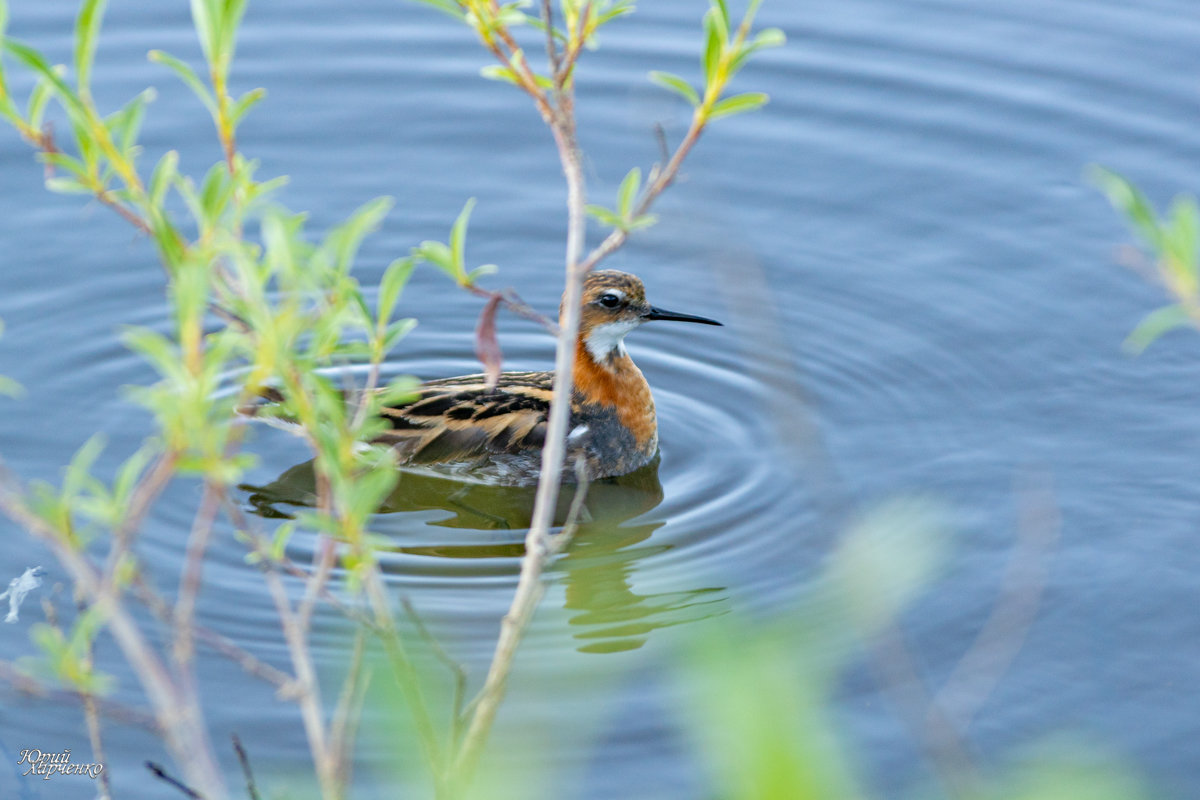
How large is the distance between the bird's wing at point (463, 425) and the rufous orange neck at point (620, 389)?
1.56ft

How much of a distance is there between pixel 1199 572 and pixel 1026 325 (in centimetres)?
260

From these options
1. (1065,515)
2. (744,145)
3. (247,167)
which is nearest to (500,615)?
(1065,515)

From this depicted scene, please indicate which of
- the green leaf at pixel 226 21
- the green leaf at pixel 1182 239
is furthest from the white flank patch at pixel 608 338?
the green leaf at pixel 1182 239

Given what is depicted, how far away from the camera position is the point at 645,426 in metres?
8.66

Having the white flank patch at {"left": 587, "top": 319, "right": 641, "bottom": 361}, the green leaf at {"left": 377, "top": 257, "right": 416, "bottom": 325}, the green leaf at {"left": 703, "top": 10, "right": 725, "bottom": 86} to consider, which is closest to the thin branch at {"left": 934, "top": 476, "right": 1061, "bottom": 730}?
the white flank patch at {"left": 587, "top": 319, "right": 641, "bottom": 361}

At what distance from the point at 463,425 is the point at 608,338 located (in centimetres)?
113

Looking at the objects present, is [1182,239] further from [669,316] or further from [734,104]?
[669,316]

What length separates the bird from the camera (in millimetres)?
8594

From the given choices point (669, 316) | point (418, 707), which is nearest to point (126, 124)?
point (418, 707)

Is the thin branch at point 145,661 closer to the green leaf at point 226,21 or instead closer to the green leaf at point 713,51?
the green leaf at point 226,21

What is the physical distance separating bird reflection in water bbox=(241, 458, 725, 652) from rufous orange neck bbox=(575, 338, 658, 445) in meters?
0.28

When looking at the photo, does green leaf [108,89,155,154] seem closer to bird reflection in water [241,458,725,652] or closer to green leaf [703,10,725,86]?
green leaf [703,10,725,86]

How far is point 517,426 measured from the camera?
8625 millimetres

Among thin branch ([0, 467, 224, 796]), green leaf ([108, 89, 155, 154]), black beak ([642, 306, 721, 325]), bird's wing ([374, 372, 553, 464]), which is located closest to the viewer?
thin branch ([0, 467, 224, 796])
